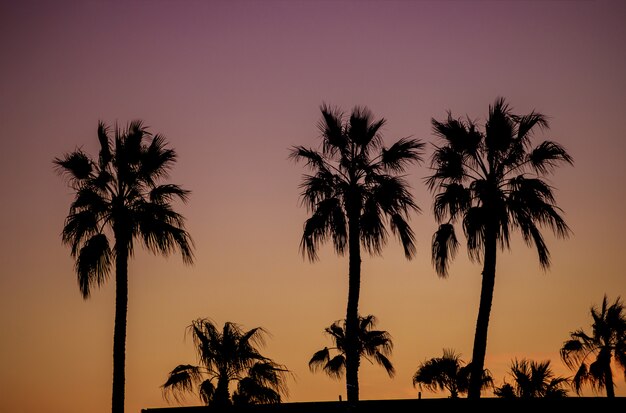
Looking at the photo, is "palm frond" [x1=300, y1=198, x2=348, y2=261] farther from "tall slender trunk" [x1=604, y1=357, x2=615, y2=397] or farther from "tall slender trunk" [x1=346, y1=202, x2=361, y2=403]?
"tall slender trunk" [x1=604, y1=357, x2=615, y2=397]

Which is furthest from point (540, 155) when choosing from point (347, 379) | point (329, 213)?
point (347, 379)

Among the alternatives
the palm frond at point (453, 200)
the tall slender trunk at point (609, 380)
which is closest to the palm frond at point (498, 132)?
the palm frond at point (453, 200)

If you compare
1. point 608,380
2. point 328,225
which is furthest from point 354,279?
point 608,380

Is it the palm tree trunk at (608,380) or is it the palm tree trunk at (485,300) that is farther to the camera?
the palm tree trunk at (608,380)

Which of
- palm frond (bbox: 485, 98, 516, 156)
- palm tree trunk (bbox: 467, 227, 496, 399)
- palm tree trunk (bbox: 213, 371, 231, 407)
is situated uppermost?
palm frond (bbox: 485, 98, 516, 156)

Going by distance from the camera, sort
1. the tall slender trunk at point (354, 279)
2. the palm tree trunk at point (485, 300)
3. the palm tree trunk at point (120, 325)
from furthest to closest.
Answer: the tall slender trunk at point (354, 279) → the palm tree trunk at point (485, 300) → the palm tree trunk at point (120, 325)

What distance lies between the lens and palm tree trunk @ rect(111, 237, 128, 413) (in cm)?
2722

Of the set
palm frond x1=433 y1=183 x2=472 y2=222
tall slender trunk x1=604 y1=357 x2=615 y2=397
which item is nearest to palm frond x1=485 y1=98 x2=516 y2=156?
palm frond x1=433 y1=183 x2=472 y2=222

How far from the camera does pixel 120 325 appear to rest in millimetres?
28031

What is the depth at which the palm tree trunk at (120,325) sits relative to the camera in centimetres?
2722

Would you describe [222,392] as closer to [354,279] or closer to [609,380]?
[354,279]

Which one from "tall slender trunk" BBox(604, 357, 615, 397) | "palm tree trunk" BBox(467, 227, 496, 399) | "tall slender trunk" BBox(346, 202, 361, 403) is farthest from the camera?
"tall slender trunk" BBox(604, 357, 615, 397)

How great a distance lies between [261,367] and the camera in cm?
3078

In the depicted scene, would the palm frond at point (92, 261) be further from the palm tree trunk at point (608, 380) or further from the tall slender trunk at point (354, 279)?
the palm tree trunk at point (608, 380)
